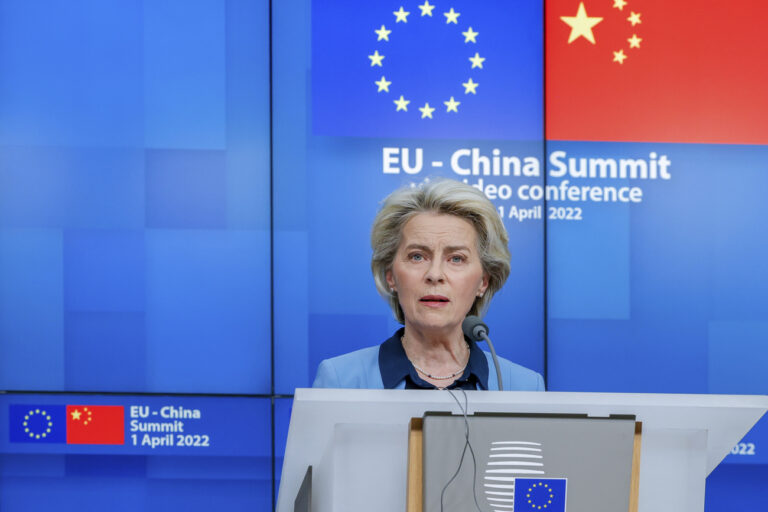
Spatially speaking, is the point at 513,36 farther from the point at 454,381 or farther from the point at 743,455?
the point at 743,455

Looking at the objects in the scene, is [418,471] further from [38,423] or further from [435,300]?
[38,423]

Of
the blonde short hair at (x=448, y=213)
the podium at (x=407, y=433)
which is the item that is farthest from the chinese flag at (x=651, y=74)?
the podium at (x=407, y=433)

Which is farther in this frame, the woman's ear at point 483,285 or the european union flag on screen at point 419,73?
the european union flag on screen at point 419,73

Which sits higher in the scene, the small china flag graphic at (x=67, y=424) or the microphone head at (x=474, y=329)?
the microphone head at (x=474, y=329)

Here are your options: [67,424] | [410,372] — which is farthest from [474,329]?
[67,424]

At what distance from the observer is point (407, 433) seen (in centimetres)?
85

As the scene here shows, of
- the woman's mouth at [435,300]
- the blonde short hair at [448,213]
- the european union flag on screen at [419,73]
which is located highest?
the european union flag on screen at [419,73]

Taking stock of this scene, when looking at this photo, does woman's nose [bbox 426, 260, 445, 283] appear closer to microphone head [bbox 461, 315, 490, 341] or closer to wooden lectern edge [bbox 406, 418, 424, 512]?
microphone head [bbox 461, 315, 490, 341]

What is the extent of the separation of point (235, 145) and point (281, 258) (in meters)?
0.51

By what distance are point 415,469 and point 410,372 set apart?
0.88 m

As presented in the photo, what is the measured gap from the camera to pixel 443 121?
2.77m

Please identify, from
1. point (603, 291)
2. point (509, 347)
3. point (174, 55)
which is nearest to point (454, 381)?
point (509, 347)

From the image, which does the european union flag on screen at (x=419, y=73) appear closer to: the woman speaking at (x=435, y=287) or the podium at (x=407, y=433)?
the woman speaking at (x=435, y=287)

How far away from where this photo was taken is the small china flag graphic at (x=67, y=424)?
276 cm
